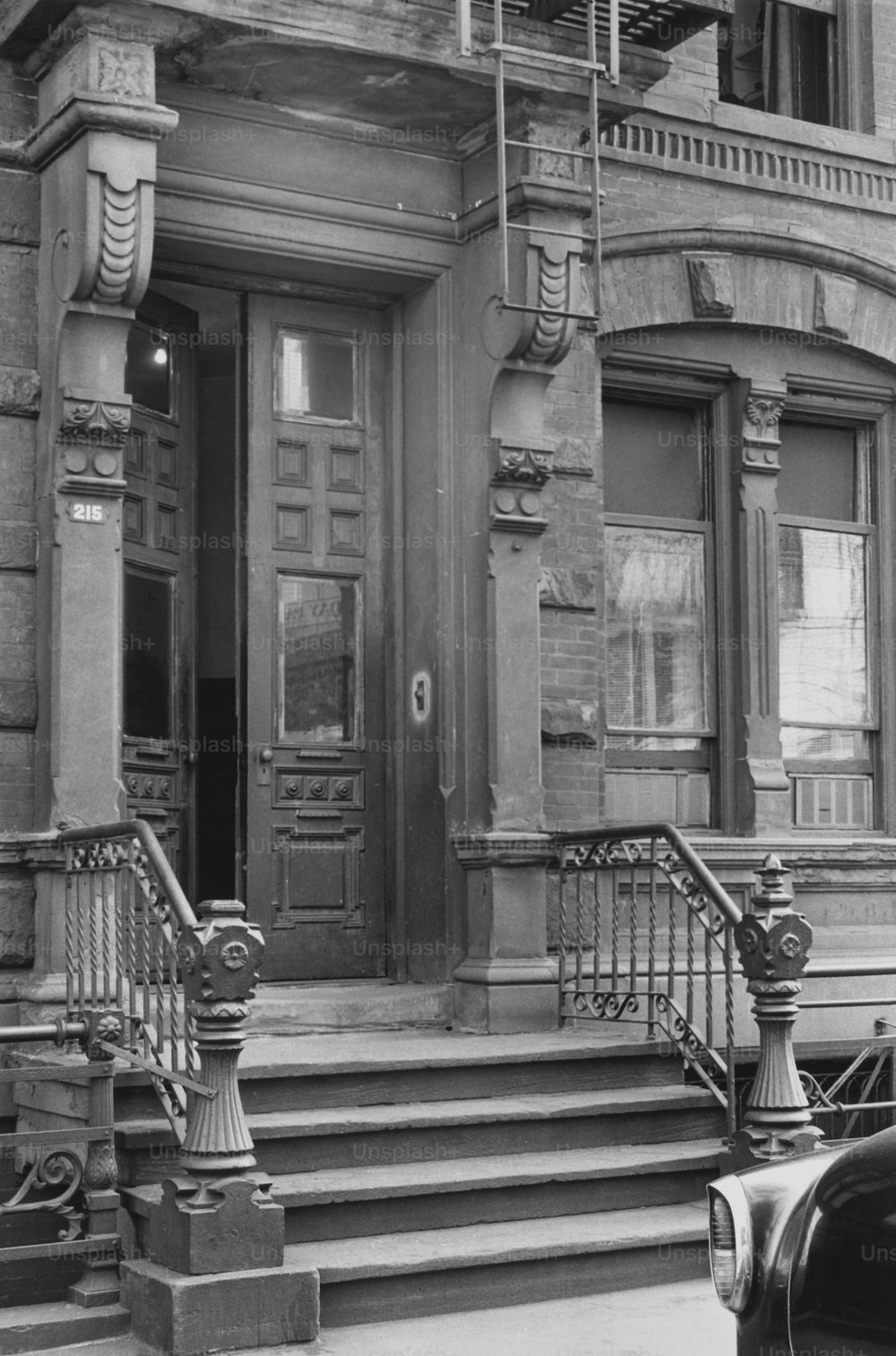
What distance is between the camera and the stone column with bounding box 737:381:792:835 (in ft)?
35.2

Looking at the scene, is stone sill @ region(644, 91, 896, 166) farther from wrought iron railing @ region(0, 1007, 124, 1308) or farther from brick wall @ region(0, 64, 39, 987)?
wrought iron railing @ region(0, 1007, 124, 1308)

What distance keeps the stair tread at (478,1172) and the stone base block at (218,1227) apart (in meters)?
A: 0.31

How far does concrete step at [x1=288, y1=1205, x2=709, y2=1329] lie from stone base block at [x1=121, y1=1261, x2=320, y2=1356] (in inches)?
6.4

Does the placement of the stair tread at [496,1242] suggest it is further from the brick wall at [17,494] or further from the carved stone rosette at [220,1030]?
the brick wall at [17,494]

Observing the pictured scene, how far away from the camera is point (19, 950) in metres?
8.11

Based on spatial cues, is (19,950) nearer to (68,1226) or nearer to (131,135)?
(68,1226)

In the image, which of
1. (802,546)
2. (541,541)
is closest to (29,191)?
(541,541)

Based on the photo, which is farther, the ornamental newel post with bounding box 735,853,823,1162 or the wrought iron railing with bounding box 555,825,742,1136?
the wrought iron railing with bounding box 555,825,742,1136

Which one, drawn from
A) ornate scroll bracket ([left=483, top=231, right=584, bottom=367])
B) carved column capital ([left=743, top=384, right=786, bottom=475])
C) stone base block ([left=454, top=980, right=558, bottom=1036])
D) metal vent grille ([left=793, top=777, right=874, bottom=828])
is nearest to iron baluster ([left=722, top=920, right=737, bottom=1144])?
stone base block ([left=454, top=980, right=558, bottom=1036])

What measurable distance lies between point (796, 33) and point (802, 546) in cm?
335

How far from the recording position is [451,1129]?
24.7ft

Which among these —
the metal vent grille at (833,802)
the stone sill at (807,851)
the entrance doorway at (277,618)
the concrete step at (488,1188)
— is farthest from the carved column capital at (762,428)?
the concrete step at (488,1188)

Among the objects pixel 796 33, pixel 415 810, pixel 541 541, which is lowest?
pixel 415 810

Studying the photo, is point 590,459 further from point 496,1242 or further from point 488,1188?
point 496,1242
